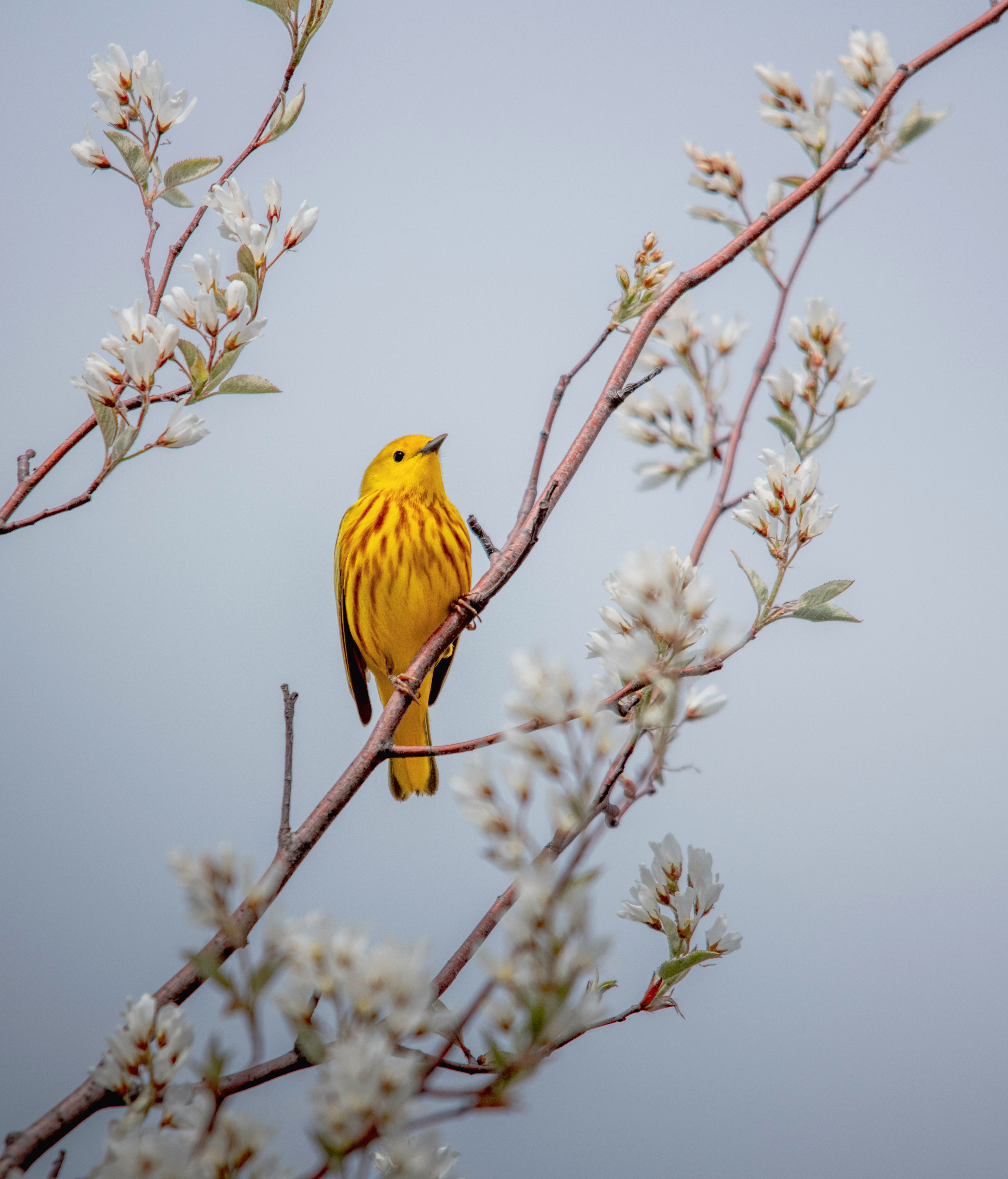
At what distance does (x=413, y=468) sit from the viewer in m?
3.04

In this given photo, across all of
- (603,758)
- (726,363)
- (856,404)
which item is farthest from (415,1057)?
(726,363)

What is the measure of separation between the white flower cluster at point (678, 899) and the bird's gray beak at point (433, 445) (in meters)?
1.82

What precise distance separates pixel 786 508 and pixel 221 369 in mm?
727

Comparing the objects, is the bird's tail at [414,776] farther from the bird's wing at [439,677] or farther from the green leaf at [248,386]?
the green leaf at [248,386]

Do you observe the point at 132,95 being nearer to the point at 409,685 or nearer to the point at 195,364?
the point at 195,364

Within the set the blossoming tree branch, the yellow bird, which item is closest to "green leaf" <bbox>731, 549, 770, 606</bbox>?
the blossoming tree branch

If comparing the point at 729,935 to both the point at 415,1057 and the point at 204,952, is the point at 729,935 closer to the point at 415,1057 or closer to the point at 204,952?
the point at 415,1057

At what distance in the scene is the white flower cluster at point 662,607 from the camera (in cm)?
99

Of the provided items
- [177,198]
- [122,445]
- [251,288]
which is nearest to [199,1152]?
[122,445]

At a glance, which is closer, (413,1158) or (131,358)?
(413,1158)

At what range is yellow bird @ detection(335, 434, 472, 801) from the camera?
279 centimetres

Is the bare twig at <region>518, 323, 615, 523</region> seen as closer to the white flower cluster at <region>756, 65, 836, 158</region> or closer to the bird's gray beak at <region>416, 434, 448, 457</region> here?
the white flower cluster at <region>756, 65, 836, 158</region>

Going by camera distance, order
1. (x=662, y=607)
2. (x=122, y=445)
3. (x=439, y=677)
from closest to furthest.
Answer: (x=662, y=607) → (x=122, y=445) → (x=439, y=677)

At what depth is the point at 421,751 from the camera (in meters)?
1.32
